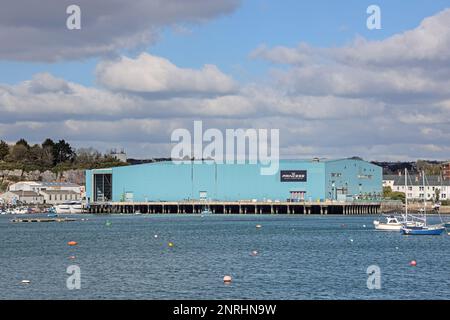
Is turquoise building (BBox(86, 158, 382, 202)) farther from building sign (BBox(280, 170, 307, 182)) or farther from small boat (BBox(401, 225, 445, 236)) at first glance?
small boat (BBox(401, 225, 445, 236))

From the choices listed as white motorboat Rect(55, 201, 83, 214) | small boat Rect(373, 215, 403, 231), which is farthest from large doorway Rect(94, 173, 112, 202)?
small boat Rect(373, 215, 403, 231)

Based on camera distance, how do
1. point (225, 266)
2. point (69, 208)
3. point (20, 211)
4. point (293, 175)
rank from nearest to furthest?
point (225, 266), point (293, 175), point (69, 208), point (20, 211)

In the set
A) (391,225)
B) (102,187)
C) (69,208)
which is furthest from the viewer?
(69,208)

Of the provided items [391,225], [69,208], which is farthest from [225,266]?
[69,208]

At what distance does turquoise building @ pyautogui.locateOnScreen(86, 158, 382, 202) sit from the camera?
152 meters

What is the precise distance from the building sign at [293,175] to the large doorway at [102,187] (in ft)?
122

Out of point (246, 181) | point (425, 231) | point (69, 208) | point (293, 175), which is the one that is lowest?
point (425, 231)

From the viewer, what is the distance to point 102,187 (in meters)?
171

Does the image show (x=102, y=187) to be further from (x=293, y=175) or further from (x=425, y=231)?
(x=425, y=231)

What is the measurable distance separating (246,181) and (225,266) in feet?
328

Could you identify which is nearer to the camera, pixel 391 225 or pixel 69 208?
pixel 391 225
